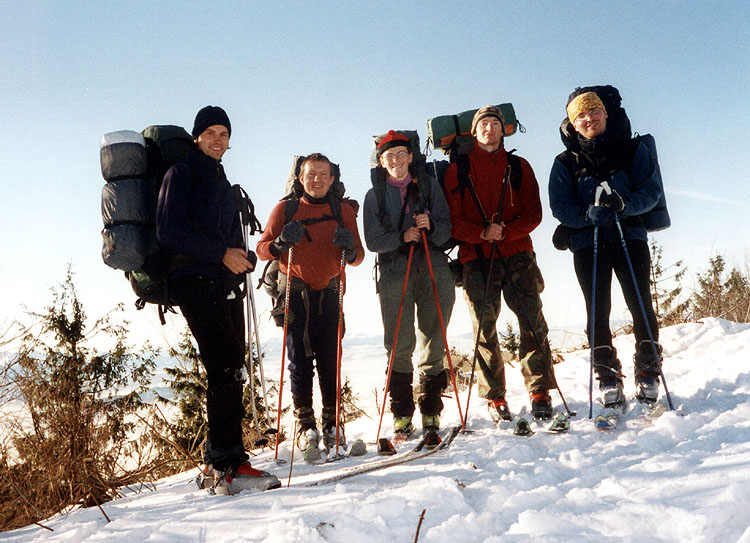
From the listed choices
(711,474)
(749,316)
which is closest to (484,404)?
(711,474)

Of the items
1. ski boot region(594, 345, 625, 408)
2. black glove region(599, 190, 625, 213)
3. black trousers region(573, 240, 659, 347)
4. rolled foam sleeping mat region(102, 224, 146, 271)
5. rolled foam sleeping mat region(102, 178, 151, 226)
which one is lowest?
ski boot region(594, 345, 625, 408)

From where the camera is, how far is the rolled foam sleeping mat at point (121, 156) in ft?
11.8

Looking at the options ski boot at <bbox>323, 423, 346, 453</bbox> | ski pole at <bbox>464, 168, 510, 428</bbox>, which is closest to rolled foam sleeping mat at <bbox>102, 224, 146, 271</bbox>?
ski boot at <bbox>323, 423, 346, 453</bbox>

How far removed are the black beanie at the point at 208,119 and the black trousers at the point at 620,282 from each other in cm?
341

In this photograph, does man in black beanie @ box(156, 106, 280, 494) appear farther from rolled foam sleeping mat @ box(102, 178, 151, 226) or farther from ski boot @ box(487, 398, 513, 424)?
ski boot @ box(487, 398, 513, 424)

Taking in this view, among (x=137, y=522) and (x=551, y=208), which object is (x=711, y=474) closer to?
(x=551, y=208)

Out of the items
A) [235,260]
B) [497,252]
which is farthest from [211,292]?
[497,252]

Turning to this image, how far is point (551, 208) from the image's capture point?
4.53m

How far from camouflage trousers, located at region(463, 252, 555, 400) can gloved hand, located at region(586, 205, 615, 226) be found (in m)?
0.72

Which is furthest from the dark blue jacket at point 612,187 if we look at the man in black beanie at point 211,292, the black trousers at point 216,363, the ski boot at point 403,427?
the black trousers at point 216,363

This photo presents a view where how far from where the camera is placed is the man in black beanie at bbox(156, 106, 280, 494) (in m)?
3.27

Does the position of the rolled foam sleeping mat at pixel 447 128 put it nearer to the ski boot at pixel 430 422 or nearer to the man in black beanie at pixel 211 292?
the man in black beanie at pixel 211 292

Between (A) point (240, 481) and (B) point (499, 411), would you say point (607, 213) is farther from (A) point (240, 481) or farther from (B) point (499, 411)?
(A) point (240, 481)

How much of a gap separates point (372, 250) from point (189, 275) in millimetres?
1743
